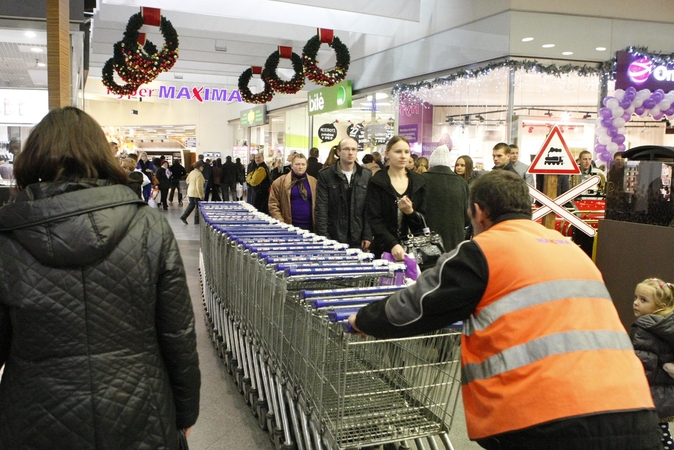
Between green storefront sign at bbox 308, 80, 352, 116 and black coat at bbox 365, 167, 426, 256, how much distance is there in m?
10.9

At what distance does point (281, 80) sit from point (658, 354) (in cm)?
1181

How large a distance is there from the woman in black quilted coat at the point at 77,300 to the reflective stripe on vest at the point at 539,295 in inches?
38.8

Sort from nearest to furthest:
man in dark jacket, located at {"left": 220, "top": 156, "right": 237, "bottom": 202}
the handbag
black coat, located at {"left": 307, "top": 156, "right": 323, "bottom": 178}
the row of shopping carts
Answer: the row of shopping carts, the handbag, black coat, located at {"left": 307, "top": 156, "right": 323, "bottom": 178}, man in dark jacket, located at {"left": 220, "top": 156, "right": 237, "bottom": 202}

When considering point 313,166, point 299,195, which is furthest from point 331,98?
point 299,195

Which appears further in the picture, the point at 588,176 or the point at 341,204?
the point at 588,176

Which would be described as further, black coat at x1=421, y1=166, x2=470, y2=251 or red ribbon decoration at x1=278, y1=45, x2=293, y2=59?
red ribbon decoration at x1=278, y1=45, x2=293, y2=59

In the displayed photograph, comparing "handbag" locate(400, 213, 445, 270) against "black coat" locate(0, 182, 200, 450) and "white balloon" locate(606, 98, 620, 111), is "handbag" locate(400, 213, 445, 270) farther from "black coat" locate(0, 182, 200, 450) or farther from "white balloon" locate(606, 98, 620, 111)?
"white balloon" locate(606, 98, 620, 111)

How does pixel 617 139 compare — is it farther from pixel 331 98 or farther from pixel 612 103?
pixel 331 98

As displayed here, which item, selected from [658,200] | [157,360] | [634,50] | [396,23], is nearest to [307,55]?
[396,23]

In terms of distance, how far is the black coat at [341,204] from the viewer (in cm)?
568

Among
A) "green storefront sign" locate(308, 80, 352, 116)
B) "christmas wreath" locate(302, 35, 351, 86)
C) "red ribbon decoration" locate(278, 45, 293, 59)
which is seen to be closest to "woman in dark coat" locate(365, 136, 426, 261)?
"christmas wreath" locate(302, 35, 351, 86)

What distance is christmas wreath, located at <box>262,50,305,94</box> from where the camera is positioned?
13.6 meters

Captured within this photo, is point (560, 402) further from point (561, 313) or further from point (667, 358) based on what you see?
point (667, 358)

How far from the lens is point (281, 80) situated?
1392cm
